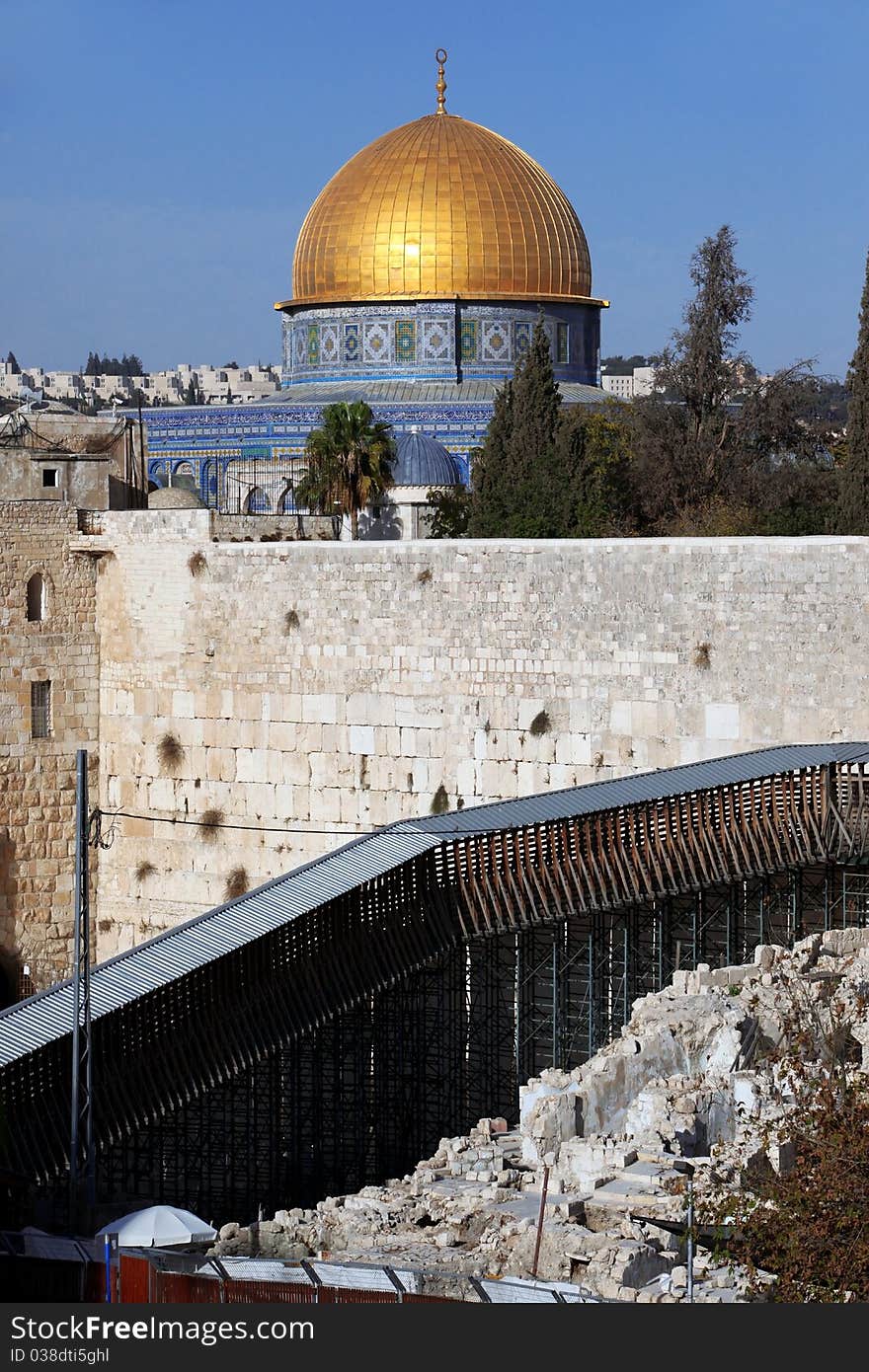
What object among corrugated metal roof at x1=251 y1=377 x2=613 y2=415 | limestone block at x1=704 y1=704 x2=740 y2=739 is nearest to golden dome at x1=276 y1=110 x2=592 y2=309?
corrugated metal roof at x1=251 y1=377 x2=613 y2=415

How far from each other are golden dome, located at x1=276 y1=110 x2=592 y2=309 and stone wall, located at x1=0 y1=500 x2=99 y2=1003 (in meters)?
17.9

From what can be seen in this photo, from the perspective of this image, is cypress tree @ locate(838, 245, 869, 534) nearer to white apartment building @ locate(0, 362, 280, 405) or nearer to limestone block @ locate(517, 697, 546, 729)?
limestone block @ locate(517, 697, 546, 729)

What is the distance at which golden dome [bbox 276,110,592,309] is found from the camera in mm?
37781

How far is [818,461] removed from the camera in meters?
26.3

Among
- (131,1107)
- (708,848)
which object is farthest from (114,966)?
(708,848)

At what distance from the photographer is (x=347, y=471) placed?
93.2ft

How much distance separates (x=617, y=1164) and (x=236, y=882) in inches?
406

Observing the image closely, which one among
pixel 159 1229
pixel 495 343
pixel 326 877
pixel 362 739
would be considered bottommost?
pixel 159 1229

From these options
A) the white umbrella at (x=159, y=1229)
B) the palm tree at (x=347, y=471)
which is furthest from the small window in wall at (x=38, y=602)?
the white umbrella at (x=159, y=1229)

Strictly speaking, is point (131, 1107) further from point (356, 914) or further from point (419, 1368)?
point (419, 1368)

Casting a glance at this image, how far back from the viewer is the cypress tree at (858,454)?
2033cm

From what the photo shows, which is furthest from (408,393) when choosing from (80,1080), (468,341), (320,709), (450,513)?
(80,1080)

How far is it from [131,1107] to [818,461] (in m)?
16.5

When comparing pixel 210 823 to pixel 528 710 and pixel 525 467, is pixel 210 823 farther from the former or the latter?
pixel 525 467
